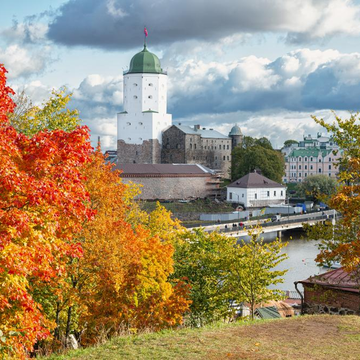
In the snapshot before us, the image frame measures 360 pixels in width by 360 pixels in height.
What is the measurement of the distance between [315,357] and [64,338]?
18.4 ft

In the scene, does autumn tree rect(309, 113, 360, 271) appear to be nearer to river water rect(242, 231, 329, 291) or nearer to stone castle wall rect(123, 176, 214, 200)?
river water rect(242, 231, 329, 291)

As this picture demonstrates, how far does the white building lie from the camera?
73.5 m

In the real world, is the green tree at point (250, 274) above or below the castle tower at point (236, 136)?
below

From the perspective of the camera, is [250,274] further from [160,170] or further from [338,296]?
[160,170]

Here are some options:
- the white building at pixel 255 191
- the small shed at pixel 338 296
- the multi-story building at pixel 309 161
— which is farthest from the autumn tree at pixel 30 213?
the multi-story building at pixel 309 161

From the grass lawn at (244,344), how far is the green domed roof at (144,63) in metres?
84.8

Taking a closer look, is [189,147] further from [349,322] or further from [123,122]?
[349,322]

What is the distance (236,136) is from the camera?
10225 cm

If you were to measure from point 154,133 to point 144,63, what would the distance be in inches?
477

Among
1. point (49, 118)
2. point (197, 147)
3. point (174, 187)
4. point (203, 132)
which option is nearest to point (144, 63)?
point (203, 132)

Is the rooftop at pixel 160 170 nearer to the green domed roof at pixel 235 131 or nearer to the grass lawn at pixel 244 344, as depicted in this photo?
the green domed roof at pixel 235 131

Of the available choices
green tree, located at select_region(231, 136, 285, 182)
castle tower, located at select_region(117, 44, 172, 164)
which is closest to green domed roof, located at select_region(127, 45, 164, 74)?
castle tower, located at select_region(117, 44, 172, 164)

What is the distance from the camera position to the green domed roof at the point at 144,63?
9388 centimetres

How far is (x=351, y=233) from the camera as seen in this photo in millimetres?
14008
